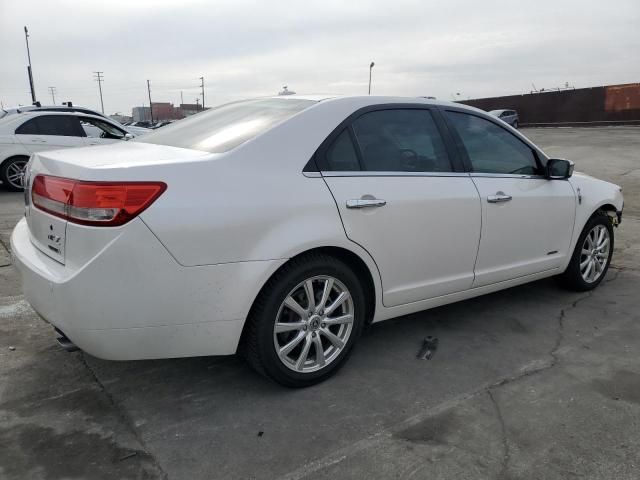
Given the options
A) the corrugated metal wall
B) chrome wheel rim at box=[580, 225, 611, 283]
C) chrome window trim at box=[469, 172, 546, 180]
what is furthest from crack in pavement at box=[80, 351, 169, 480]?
the corrugated metal wall

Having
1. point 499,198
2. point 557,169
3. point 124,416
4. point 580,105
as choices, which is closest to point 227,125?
point 124,416

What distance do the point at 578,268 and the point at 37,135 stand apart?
9643 millimetres

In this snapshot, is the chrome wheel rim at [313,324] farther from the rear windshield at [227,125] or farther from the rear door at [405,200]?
the rear windshield at [227,125]

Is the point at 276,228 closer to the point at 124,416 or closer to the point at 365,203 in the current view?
the point at 365,203

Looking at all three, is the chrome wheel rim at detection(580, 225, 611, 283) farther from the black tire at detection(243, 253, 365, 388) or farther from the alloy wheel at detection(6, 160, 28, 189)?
the alloy wheel at detection(6, 160, 28, 189)

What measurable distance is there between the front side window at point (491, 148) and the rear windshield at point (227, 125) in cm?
118

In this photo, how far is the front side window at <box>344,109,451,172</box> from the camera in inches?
127

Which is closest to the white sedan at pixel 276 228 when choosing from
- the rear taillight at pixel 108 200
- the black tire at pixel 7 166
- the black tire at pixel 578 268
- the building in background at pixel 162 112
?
the rear taillight at pixel 108 200

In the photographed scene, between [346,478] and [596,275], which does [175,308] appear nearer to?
[346,478]

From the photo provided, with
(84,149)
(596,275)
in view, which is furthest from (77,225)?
(596,275)

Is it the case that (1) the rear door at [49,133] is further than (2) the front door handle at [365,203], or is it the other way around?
(1) the rear door at [49,133]

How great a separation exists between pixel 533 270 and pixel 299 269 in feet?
7.17

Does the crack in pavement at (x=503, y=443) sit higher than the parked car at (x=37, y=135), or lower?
lower

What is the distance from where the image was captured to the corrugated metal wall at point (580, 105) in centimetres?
3299
